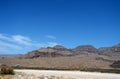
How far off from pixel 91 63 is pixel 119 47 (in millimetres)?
67622

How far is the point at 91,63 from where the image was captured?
87500mm

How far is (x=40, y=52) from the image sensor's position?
12712 centimetres

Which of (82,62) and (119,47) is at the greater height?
(119,47)

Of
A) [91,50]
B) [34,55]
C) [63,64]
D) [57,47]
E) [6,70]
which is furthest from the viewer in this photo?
[91,50]

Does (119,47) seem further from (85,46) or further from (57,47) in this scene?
(57,47)

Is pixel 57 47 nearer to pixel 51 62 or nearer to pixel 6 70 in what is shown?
pixel 51 62

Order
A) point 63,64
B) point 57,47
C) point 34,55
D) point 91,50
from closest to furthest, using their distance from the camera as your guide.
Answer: point 63,64, point 34,55, point 57,47, point 91,50

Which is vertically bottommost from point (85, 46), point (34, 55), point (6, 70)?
point (6, 70)

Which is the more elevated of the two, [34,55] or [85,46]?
[85,46]

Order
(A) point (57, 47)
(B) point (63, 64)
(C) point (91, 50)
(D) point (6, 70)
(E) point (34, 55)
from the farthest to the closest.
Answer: (C) point (91, 50) < (A) point (57, 47) < (E) point (34, 55) < (B) point (63, 64) < (D) point (6, 70)

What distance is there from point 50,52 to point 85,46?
5018 centimetres

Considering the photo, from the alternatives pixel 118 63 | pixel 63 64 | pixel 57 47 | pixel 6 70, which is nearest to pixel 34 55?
pixel 57 47

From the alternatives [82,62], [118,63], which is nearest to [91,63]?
[82,62]

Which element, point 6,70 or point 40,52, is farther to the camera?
point 40,52
